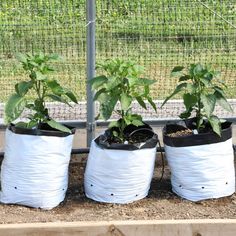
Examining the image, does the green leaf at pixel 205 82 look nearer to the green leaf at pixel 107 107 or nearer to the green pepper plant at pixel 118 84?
the green pepper plant at pixel 118 84

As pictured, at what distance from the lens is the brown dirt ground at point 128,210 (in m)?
3.92

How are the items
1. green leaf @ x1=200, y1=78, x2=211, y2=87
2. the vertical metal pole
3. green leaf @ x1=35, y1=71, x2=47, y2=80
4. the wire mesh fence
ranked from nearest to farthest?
1. green leaf @ x1=35, y1=71, x2=47, y2=80
2. green leaf @ x1=200, y1=78, x2=211, y2=87
3. the vertical metal pole
4. the wire mesh fence

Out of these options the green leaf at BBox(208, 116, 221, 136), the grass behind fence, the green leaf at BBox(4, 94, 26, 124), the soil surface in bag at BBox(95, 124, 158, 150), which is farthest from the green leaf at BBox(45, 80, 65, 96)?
the grass behind fence

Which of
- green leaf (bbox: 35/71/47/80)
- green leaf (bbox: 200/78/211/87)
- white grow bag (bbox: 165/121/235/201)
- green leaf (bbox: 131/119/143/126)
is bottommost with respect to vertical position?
white grow bag (bbox: 165/121/235/201)

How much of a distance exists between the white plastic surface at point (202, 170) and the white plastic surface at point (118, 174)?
193 mm

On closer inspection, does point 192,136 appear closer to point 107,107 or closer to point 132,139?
point 132,139

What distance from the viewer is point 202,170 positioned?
4.00m

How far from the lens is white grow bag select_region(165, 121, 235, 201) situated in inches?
157

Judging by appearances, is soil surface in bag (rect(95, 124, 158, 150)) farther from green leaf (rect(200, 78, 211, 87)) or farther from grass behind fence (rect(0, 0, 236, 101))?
grass behind fence (rect(0, 0, 236, 101))

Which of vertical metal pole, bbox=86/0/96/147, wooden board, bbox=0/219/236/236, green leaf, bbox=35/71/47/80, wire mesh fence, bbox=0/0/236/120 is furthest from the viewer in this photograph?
wire mesh fence, bbox=0/0/236/120

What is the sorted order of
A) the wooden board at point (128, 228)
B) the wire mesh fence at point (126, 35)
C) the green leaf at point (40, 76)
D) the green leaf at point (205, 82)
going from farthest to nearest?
the wire mesh fence at point (126, 35) → the green leaf at point (205, 82) → the green leaf at point (40, 76) → the wooden board at point (128, 228)

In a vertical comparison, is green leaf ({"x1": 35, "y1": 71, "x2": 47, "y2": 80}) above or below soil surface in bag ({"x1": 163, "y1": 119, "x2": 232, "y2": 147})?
above

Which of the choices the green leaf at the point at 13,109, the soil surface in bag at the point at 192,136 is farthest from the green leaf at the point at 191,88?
the green leaf at the point at 13,109

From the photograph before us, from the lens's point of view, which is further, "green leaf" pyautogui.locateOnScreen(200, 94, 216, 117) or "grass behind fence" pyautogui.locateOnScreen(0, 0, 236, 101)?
"grass behind fence" pyautogui.locateOnScreen(0, 0, 236, 101)
